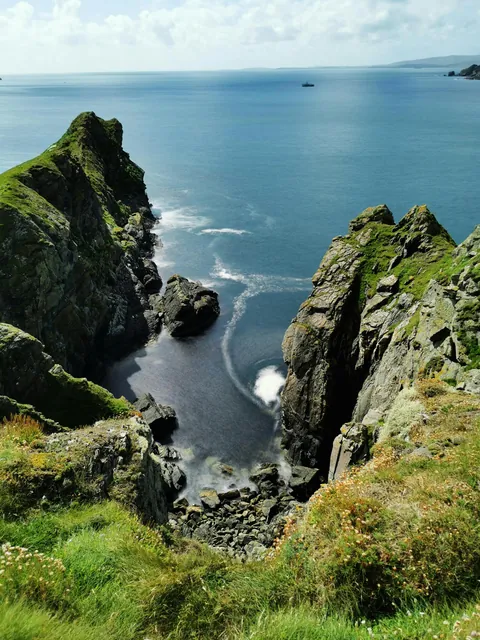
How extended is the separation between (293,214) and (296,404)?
63.2 meters

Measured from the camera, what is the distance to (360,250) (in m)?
43.5

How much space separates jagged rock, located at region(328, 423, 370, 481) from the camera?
989 inches

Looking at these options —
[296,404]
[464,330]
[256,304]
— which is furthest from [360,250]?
[256,304]

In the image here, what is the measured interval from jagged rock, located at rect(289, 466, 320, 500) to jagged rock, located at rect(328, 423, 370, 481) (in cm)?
1045

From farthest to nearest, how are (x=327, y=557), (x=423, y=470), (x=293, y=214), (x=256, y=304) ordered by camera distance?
(x=293, y=214) → (x=256, y=304) → (x=423, y=470) → (x=327, y=557)

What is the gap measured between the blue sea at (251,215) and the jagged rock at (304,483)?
174 inches

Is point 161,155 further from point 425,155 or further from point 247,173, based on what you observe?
point 425,155

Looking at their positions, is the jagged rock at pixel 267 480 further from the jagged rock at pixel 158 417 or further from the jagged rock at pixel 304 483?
the jagged rock at pixel 158 417

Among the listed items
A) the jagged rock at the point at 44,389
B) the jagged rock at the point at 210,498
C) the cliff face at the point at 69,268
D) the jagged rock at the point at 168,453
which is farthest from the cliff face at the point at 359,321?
the cliff face at the point at 69,268

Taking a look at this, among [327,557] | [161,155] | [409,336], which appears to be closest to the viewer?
[327,557]

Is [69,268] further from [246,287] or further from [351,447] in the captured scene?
[351,447]

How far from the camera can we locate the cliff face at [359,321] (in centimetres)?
3197

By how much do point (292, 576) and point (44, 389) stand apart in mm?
17720

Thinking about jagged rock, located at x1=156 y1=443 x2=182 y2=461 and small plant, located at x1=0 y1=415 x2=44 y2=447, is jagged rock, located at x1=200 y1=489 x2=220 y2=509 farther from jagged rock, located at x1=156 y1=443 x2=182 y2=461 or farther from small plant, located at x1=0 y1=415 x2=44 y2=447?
small plant, located at x1=0 y1=415 x2=44 y2=447
